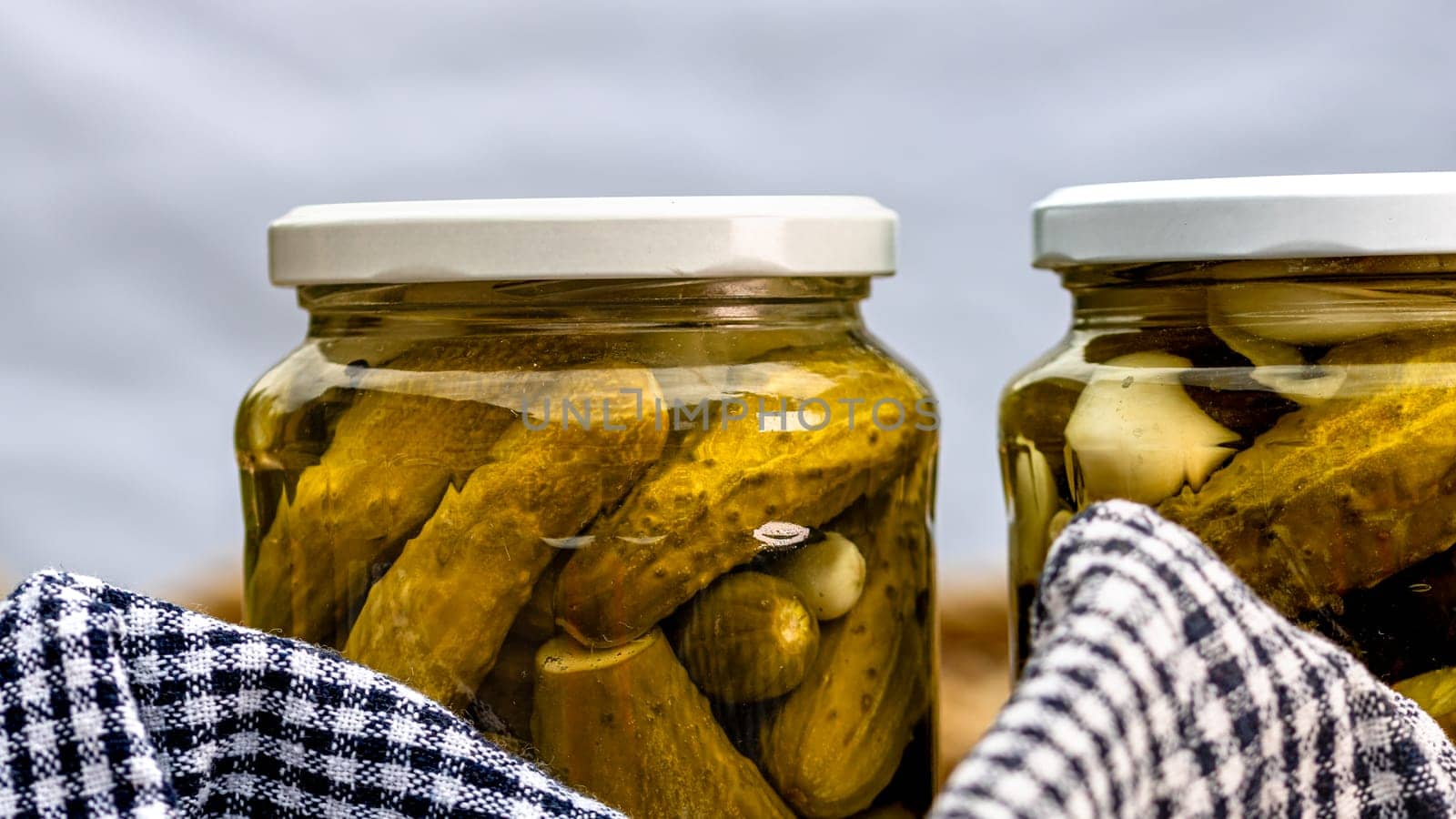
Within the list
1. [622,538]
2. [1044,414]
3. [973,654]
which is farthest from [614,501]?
[973,654]

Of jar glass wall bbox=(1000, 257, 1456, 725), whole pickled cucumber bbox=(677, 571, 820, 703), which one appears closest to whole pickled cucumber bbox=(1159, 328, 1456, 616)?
jar glass wall bbox=(1000, 257, 1456, 725)

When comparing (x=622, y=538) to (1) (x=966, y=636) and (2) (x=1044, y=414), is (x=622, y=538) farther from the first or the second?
(1) (x=966, y=636)

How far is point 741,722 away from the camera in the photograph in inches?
14.4

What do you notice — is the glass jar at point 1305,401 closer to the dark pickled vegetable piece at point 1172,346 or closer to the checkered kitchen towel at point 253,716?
the dark pickled vegetable piece at point 1172,346

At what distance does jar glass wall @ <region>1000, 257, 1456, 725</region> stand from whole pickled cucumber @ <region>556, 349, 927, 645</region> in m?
0.07

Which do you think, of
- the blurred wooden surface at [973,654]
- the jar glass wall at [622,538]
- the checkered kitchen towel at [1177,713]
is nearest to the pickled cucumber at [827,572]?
the jar glass wall at [622,538]

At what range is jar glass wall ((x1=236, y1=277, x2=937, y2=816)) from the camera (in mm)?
357

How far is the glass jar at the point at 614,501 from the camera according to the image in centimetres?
36

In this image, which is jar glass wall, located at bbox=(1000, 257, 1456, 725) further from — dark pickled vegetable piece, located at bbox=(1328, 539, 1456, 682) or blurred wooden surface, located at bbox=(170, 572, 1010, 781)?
blurred wooden surface, located at bbox=(170, 572, 1010, 781)

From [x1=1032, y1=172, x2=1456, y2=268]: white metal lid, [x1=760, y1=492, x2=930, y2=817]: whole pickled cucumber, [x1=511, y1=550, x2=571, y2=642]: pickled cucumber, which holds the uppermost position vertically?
[x1=1032, y1=172, x2=1456, y2=268]: white metal lid

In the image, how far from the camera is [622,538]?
36 centimetres

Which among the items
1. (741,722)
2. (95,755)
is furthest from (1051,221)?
(95,755)

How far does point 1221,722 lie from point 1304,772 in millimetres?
31

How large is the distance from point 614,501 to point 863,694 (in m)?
Result: 0.08
